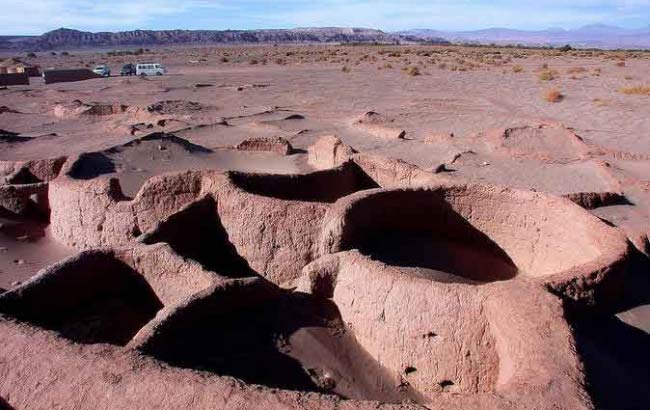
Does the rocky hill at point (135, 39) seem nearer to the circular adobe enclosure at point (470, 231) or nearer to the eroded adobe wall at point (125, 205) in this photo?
the eroded adobe wall at point (125, 205)

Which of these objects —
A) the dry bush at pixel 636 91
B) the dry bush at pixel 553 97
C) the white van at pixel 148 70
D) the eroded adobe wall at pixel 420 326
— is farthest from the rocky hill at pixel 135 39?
the eroded adobe wall at pixel 420 326

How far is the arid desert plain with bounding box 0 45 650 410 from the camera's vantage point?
14.6ft

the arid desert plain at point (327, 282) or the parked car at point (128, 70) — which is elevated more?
the parked car at point (128, 70)

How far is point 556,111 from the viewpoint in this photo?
23.6 m

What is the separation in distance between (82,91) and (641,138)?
27983mm

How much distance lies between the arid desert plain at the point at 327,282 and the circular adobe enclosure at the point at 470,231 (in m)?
0.03

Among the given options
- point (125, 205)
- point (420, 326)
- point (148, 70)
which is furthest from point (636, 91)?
point (148, 70)

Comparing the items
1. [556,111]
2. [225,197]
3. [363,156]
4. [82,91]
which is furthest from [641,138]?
[82,91]

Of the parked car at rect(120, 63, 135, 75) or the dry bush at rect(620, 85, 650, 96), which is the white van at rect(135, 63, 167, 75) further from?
the dry bush at rect(620, 85, 650, 96)

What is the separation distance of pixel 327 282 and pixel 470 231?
285 cm

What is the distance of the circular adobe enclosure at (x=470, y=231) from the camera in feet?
23.8

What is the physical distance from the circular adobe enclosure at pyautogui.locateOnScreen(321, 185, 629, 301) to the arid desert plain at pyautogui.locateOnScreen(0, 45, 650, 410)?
0.08 ft

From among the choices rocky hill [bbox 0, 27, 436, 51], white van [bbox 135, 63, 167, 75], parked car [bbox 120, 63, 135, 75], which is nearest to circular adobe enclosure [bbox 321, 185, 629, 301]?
white van [bbox 135, 63, 167, 75]

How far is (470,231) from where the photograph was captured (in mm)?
8508
